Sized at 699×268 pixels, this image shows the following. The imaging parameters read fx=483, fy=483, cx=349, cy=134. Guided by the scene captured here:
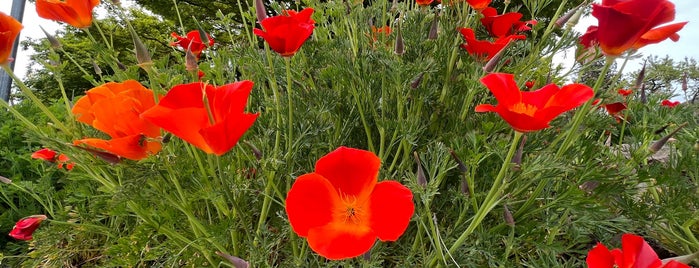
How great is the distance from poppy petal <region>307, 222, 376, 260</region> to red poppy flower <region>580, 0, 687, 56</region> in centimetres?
62

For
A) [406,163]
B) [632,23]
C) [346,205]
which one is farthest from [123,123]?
[632,23]

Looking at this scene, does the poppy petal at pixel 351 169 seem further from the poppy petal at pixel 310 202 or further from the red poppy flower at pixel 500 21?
the red poppy flower at pixel 500 21

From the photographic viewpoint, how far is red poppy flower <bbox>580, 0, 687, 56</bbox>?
91cm

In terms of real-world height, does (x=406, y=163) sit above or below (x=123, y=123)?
below

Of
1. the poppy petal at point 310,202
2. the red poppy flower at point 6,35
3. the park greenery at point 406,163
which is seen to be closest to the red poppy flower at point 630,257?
the park greenery at point 406,163

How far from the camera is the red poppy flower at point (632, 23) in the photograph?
91 cm

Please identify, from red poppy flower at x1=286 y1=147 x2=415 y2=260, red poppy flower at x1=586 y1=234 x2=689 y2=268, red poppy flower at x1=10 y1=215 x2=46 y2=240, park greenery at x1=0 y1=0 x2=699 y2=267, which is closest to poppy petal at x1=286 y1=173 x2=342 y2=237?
red poppy flower at x1=286 y1=147 x2=415 y2=260

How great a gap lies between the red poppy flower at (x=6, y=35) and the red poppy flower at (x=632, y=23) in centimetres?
131

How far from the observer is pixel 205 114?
2.86 ft

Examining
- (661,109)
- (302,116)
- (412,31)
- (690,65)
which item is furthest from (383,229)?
(690,65)

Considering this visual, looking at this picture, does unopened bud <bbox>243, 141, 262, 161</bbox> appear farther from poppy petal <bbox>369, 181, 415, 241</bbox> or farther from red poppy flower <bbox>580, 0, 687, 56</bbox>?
red poppy flower <bbox>580, 0, 687, 56</bbox>

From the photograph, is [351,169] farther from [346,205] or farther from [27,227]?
[27,227]

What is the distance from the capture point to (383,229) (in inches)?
33.3

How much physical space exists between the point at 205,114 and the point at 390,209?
1.22 feet
